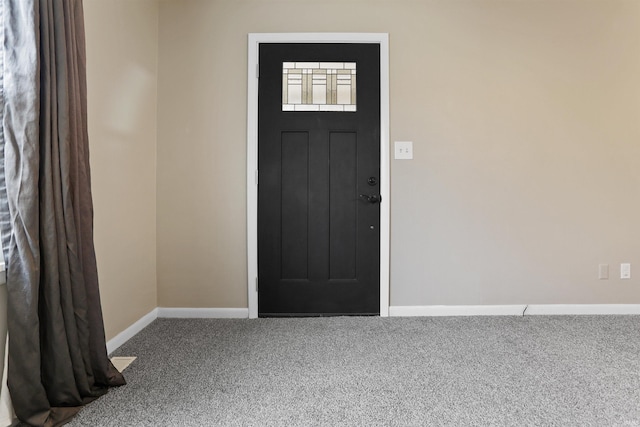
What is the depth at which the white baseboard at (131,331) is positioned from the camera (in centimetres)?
246

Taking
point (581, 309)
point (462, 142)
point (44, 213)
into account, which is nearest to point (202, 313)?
point (44, 213)

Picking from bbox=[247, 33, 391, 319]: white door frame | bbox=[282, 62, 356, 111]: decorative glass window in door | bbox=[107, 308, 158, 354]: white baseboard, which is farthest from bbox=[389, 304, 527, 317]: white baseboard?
bbox=[107, 308, 158, 354]: white baseboard

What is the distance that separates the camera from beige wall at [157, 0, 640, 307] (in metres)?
3.15

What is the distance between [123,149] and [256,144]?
90cm

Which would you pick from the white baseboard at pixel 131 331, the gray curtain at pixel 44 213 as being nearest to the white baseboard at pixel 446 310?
the white baseboard at pixel 131 331

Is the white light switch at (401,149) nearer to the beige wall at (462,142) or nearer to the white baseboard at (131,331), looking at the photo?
the beige wall at (462,142)

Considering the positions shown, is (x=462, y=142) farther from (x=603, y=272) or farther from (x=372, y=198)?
(x=603, y=272)

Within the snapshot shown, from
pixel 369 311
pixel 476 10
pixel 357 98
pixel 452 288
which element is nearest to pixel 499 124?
pixel 476 10

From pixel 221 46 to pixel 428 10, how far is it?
155 cm

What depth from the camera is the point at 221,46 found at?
3152 mm

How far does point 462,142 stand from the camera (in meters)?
3.17

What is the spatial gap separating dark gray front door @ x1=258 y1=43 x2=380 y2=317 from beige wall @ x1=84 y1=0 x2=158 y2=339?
78 cm

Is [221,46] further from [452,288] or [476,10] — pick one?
[452,288]

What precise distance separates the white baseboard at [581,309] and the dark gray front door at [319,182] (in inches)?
47.1
